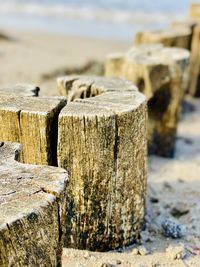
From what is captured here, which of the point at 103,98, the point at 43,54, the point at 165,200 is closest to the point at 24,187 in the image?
the point at 103,98

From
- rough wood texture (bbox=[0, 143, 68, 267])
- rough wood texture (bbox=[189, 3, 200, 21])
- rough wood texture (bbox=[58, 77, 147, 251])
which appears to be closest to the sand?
rough wood texture (bbox=[58, 77, 147, 251])

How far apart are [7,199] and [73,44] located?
10450 millimetres

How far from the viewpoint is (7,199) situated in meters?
2.10

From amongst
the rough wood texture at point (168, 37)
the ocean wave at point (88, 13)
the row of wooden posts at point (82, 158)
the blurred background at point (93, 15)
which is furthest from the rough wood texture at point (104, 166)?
the ocean wave at point (88, 13)

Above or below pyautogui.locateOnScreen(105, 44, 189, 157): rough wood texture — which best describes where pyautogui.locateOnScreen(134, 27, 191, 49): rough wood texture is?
above

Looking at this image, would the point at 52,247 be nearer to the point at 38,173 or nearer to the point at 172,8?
the point at 38,173

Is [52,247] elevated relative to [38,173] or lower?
lower

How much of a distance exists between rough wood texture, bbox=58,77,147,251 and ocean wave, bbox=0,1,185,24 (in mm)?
14896

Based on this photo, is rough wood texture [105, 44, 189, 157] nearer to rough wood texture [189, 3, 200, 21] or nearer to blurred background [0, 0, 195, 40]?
rough wood texture [189, 3, 200, 21]

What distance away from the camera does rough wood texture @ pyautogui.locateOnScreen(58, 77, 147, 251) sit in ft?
9.17

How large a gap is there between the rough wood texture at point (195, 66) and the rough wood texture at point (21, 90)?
4.04 meters

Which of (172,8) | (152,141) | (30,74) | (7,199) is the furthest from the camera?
(172,8)

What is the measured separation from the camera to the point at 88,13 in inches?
772

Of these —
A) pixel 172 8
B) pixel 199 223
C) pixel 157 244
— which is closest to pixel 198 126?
pixel 199 223
